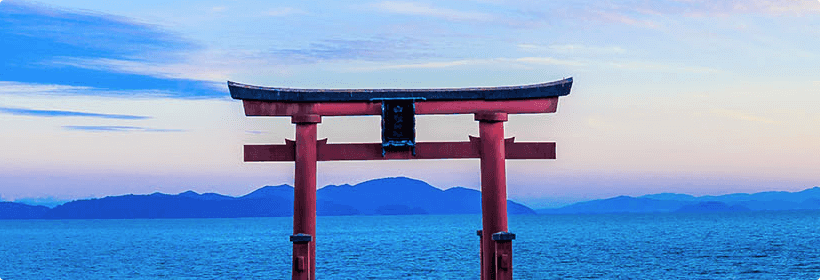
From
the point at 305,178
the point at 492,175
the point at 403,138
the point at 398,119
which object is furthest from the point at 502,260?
the point at 305,178

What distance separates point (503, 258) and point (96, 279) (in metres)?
47.5

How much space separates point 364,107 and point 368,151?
0.69 metres

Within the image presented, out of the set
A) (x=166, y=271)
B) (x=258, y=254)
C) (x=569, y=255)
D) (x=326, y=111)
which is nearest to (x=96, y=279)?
(x=166, y=271)

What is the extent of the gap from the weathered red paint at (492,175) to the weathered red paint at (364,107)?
169 mm

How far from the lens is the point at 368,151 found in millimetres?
13672

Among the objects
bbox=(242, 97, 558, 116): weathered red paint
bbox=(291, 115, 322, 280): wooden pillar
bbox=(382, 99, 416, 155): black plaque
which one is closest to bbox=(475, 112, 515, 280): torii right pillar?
bbox=(242, 97, 558, 116): weathered red paint

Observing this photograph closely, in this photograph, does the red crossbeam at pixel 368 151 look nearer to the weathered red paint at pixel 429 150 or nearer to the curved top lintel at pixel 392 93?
the weathered red paint at pixel 429 150

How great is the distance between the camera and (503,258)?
13281 mm

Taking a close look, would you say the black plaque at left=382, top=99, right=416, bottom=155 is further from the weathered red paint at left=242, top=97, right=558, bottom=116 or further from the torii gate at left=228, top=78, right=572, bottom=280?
the weathered red paint at left=242, top=97, right=558, bottom=116

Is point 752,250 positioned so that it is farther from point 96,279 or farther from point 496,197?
point 496,197

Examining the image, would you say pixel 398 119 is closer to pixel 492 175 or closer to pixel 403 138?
pixel 403 138

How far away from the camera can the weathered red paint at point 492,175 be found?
44.5ft

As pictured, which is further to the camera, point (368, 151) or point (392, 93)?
point (368, 151)

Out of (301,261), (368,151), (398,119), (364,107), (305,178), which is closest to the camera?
(301,261)
